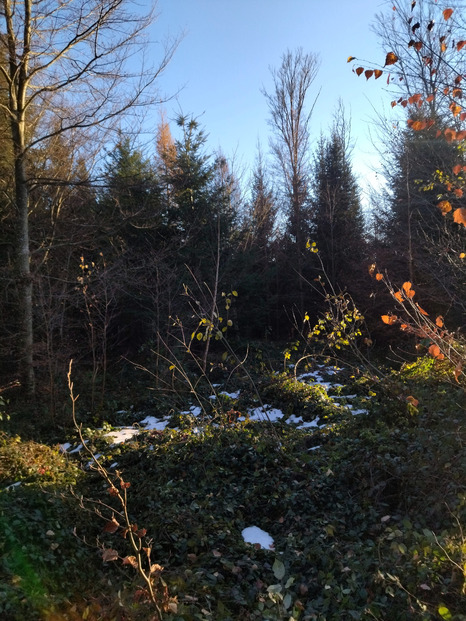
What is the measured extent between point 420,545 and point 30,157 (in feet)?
40.2

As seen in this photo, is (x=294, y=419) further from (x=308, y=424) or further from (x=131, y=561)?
(x=131, y=561)

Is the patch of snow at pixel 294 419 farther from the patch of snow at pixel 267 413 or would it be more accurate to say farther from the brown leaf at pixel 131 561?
the brown leaf at pixel 131 561

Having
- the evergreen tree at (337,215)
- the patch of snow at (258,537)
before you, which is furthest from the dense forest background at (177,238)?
the patch of snow at (258,537)

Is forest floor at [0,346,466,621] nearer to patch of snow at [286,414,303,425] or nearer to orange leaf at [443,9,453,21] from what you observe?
patch of snow at [286,414,303,425]

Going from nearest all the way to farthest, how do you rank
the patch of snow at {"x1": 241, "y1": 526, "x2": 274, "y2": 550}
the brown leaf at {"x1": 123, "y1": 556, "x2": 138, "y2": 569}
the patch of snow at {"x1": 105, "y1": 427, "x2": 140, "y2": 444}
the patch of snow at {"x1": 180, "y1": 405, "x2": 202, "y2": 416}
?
1. the brown leaf at {"x1": 123, "y1": 556, "x2": 138, "y2": 569}
2. the patch of snow at {"x1": 241, "y1": 526, "x2": 274, "y2": 550}
3. the patch of snow at {"x1": 105, "y1": 427, "x2": 140, "y2": 444}
4. the patch of snow at {"x1": 180, "y1": 405, "x2": 202, "y2": 416}

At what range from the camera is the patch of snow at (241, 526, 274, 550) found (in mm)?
3762

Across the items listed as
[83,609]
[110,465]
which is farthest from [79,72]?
[83,609]

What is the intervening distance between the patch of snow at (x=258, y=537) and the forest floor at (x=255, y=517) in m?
0.02

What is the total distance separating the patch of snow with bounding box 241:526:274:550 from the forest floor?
2cm

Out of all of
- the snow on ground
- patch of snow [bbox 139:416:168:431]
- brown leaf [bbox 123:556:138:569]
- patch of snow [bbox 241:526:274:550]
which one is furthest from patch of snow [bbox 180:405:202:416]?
brown leaf [bbox 123:556:138:569]

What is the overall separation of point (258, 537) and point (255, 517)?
1.08 feet

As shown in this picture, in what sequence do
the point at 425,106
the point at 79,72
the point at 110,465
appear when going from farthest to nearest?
the point at 425,106 < the point at 79,72 < the point at 110,465

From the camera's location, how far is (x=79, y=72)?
29.4 feet

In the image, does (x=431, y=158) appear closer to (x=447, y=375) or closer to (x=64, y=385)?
(x=447, y=375)
